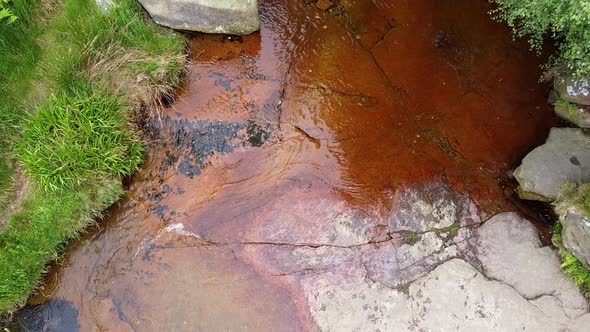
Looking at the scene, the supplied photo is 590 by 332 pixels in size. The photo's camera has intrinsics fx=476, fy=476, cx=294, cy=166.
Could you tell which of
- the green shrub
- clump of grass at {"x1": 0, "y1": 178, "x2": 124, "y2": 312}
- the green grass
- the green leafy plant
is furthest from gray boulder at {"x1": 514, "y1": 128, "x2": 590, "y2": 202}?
the green leafy plant

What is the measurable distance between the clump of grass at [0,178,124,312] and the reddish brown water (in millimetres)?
207

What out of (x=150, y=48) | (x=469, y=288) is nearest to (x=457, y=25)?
(x=469, y=288)

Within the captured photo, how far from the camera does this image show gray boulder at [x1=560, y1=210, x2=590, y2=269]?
4938 mm

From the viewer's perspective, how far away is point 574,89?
17.7 ft

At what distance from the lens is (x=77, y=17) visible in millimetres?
5465

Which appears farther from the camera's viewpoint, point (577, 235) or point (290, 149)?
point (290, 149)

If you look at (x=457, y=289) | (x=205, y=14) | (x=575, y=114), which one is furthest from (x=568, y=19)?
(x=205, y=14)

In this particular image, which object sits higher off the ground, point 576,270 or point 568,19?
point 568,19

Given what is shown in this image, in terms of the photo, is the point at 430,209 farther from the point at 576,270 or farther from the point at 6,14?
the point at 6,14

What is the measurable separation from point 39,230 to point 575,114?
616 centimetres

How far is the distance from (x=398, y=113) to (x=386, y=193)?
41.0 inches

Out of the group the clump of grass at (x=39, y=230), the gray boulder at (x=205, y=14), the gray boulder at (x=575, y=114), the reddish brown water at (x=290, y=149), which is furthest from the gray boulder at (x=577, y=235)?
the clump of grass at (x=39, y=230)

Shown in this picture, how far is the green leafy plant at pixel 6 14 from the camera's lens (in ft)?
16.3

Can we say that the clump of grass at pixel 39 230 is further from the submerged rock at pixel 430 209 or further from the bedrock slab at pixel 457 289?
the submerged rock at pixel 430 209
